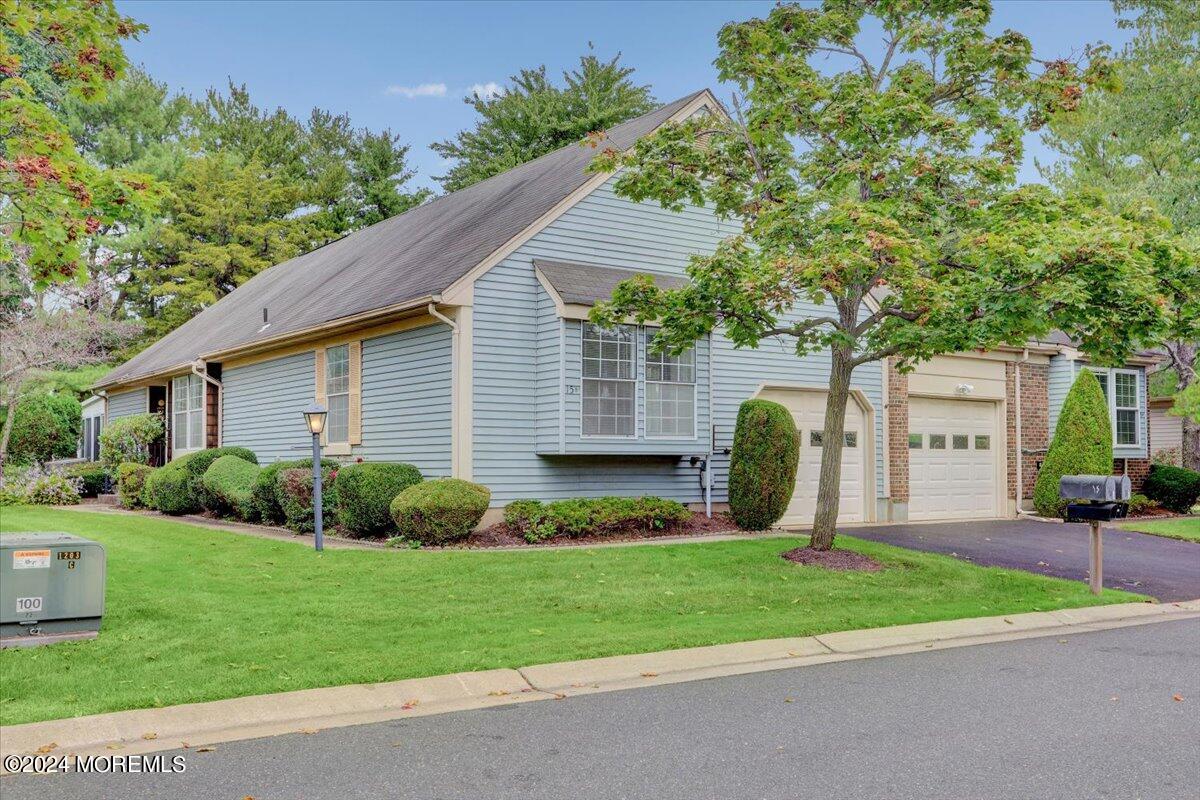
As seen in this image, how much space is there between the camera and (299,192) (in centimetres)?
4034

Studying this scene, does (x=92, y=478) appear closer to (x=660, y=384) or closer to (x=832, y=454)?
(x=660, y=384)

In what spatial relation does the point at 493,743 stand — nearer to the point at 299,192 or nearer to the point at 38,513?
the point at 38,513

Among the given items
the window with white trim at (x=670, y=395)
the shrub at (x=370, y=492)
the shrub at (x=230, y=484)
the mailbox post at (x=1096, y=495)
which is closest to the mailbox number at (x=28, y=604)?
the shrub at (x=370, y=492)

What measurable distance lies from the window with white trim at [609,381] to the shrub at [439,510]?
209 cm

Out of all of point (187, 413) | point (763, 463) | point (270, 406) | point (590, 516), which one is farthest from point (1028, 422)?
point (187, 413)

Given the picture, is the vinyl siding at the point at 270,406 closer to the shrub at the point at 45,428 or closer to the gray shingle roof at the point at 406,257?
the gray shingle roof at the point at 406,257

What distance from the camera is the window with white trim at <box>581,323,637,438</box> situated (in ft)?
45.2

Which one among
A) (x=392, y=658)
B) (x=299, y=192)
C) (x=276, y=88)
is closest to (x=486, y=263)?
(x=392, y=658)

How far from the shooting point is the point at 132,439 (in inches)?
894

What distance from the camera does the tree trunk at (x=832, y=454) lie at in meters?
11.6

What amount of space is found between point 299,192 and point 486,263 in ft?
97.2

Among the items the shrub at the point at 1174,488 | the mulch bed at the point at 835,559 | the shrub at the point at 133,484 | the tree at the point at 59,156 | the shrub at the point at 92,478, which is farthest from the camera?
the shrub at the point at 92,478

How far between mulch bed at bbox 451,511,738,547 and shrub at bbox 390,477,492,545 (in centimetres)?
31

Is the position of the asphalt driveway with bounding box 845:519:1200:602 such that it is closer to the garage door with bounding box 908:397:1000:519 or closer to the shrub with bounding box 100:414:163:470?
the garage door with bounding box 908:397:1000:519
